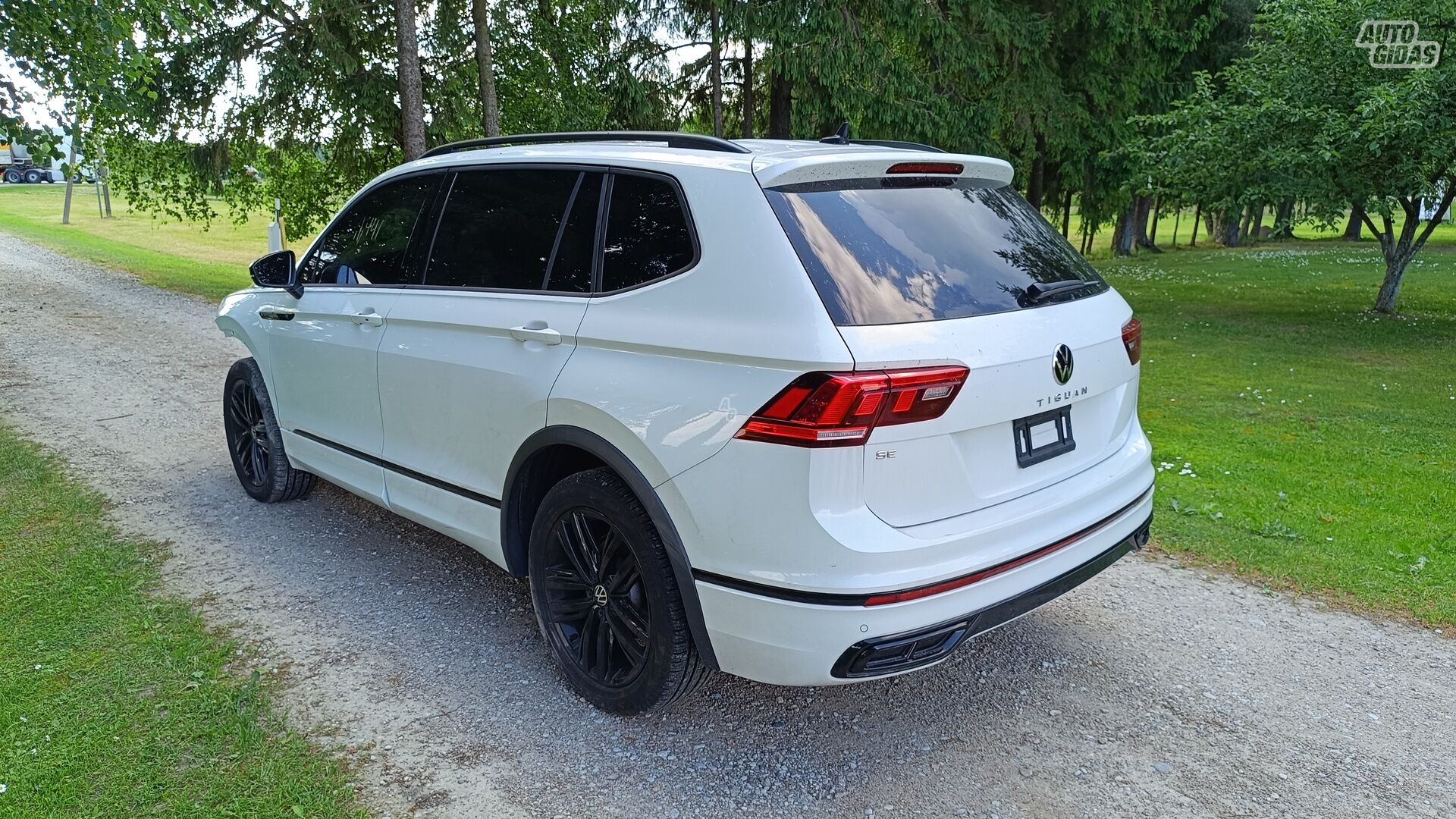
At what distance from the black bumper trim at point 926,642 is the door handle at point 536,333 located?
56.1 inches

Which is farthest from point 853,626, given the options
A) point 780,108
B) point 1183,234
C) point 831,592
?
point 1183,234

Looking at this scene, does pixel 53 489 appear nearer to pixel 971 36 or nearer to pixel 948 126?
pixel 948 126

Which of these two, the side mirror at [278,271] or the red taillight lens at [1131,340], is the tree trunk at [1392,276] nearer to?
the red taillight lens at [1131,340]

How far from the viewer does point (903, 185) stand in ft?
10.5

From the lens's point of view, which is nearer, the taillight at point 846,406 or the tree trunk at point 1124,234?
the taillight at point 846,406

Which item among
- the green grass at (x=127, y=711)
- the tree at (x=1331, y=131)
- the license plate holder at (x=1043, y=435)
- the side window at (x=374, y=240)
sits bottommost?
the green grass at (x=127, y=711)

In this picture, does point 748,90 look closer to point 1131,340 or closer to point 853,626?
point 1131,340

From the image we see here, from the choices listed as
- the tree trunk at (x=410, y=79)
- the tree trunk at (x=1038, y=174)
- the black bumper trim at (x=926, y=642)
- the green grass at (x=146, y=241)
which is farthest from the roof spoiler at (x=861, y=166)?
the tree trunk at (x=1038, y=174)

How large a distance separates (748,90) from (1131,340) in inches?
580

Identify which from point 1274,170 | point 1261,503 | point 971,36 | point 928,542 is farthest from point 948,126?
point 928,542

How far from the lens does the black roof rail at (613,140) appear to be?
3293 millimetres

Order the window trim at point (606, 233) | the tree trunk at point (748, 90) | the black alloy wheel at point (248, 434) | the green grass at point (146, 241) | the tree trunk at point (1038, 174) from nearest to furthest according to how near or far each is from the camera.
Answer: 1. the window trim at point (606, 233)
2. the black alloy wheel at point (248, 434)
3. the tree trunk at point (748, 90)
4. the green grass at point (146, 241)
5. the tree trunk at point (1038, 174)

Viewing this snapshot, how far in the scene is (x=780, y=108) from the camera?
681 inches

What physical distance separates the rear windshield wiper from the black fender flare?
1308mm
